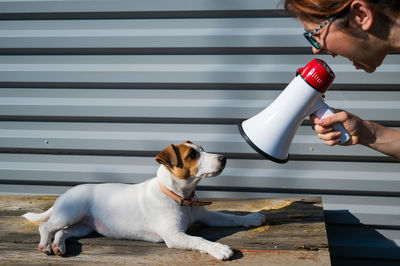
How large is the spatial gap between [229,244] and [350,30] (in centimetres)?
156

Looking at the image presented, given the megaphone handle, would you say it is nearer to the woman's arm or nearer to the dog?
the woman's arm

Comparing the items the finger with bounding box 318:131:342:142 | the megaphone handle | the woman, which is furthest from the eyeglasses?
the finger with bounding box 318:131:342:142

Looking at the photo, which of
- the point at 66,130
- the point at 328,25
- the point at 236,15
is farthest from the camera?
the point at 66,130

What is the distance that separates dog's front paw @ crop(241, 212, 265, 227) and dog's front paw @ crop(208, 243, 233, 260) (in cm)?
48

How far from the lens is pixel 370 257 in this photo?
381 cm

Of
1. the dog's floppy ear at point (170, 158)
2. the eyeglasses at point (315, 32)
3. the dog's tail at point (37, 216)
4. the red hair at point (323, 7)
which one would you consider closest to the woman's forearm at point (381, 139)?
the eyeglasses at point (315, 32)

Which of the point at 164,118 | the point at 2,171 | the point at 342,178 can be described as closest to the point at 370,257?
the point at 342,178

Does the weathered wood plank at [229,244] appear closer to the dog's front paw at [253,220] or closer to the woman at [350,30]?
the dog's front paw at [253,220]

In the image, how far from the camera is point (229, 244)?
9.57ft

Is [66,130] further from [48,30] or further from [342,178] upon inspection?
[342,178]

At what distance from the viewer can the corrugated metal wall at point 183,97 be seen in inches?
145

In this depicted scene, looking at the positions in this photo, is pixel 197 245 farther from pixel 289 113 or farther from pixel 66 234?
pixel 289 113

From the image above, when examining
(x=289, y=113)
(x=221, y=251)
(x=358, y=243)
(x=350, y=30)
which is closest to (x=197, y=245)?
(x=221, y=251)

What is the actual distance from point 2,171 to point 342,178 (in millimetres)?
3054
